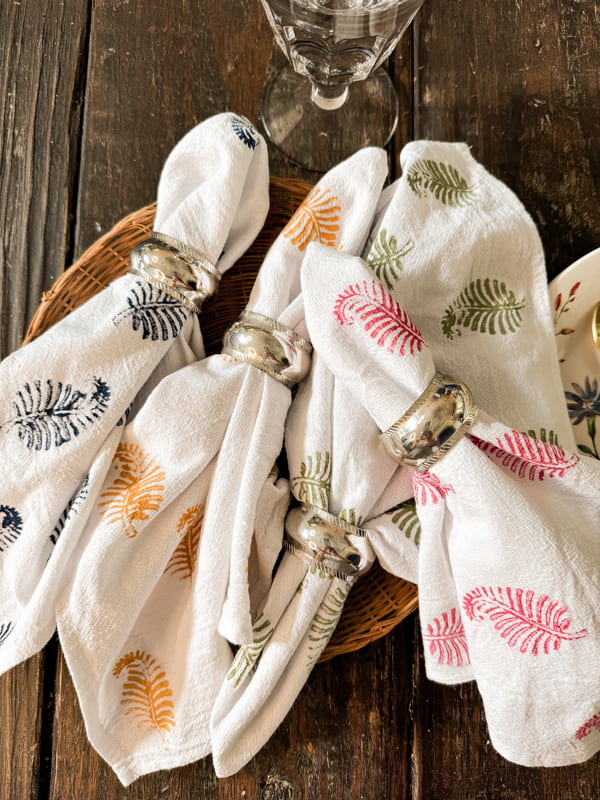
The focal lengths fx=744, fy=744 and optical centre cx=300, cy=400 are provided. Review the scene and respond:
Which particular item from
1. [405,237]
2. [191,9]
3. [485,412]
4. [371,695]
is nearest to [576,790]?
[371,695]

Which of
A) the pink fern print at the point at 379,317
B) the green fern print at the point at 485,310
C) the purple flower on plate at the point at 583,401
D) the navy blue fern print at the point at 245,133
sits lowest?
the purple flower on plate at the point at 583,401

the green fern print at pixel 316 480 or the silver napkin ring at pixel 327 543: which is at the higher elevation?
the green fern print at pixel 316 480

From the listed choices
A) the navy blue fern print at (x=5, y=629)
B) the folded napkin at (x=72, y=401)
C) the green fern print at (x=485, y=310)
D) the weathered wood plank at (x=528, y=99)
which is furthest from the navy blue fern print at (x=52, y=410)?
the weathered wood plank at (x=528, y=99)

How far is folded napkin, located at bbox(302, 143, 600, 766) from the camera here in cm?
40

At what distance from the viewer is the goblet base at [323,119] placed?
1.81 ft

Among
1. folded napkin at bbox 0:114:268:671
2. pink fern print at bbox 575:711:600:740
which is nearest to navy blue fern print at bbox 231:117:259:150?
folded napkin at bbox 0:114:268:671

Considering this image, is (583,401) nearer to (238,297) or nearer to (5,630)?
(238,297)

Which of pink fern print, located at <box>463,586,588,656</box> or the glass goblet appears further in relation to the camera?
the glass goblet

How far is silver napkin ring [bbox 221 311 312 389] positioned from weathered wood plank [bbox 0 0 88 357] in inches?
7.3

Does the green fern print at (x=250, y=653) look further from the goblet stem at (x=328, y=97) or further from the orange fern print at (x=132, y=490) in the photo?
the goblet stem at (x=328, y=97)

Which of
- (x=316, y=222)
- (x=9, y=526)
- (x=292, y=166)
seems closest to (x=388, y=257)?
(x=316, y=222)

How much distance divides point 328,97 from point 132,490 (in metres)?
0.32

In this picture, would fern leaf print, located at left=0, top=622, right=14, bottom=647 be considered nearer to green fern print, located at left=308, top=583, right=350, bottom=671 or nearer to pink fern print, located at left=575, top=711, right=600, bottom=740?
green fern print, located at left=308, top=583, right=350, bottom=671

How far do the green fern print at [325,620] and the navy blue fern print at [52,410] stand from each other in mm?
172
